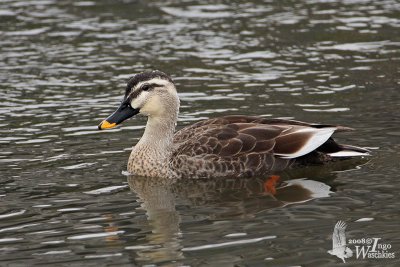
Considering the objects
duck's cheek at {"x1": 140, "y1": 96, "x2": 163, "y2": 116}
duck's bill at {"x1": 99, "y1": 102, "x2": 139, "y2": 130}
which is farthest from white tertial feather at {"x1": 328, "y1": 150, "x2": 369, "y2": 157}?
duck's bill at {"x1": 99, "y1": 102, "x2": 139, "y2": 130}

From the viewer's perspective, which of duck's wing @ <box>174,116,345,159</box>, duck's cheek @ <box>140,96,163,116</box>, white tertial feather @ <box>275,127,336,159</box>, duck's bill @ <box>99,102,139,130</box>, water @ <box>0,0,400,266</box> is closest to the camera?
water @ <box>0,0,400,266</box>

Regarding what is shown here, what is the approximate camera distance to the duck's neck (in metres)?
12.5

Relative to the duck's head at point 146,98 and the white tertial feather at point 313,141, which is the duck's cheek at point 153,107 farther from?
the white tertial feather at point 313,141

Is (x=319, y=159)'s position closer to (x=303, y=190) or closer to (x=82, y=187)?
(x=303, y=190)

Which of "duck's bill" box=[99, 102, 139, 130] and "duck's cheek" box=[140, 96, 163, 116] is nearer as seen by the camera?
"duck's bill" box=[99, 102, 139, 130]

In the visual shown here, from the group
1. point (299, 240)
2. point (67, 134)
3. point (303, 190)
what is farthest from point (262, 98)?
point (299, 240)

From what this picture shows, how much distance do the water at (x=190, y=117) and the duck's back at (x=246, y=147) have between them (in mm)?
218

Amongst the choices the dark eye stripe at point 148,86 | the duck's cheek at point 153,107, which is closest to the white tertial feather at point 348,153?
the duck's cheek at point 153,107

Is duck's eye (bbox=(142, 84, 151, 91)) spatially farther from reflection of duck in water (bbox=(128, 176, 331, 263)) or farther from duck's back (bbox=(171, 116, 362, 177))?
reflection of duck in water (bbox=(128, 176, 331, 263))

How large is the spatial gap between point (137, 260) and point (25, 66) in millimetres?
9229

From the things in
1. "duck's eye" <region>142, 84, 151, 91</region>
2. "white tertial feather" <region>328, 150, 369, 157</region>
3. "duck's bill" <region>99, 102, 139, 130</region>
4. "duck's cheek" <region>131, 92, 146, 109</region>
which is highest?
"duck's eye" <region>142, 84, 151, 91</region>

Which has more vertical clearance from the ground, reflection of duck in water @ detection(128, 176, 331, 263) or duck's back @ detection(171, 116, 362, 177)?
duck's back @ detection(171, 116, 362, 177)

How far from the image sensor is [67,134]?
14086mm

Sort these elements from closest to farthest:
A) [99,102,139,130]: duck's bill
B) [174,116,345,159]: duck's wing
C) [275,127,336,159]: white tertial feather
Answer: [275,127,336,159]: white tertial feather, [174,116,345,159]: duck's wing, [99,102,139,130]: duck's bill
